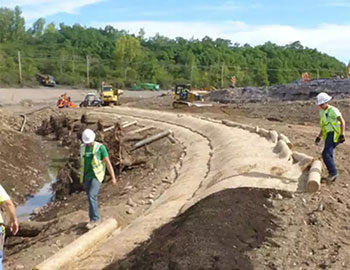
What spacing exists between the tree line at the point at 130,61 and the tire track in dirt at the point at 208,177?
57603 mm

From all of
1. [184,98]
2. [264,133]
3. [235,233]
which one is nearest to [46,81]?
[184,98]

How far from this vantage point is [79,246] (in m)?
7.74

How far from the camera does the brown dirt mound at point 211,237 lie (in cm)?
611

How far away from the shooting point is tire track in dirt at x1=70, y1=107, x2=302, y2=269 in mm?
7874

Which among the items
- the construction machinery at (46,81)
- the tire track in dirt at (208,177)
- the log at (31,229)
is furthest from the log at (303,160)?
the construction machinery at (46,81)

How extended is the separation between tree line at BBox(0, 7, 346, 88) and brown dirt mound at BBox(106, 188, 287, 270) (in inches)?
2572

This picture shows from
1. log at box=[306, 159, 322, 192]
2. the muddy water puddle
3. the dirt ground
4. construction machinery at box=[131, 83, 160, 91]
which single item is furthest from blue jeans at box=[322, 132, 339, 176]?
construction machinery at box=[131, 83, 160, 91]

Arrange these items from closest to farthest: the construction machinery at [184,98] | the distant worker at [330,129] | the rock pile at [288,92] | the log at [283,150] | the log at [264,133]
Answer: the distant worker at [330,129] < the log at [283,150] < the log at [264,133] < the construction machinery at [184,98] < the rock pile at [288,92]

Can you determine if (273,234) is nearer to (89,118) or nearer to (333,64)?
(89,118)

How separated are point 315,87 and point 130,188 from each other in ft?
100

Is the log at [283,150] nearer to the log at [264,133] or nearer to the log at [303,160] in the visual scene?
the log at [303,160]

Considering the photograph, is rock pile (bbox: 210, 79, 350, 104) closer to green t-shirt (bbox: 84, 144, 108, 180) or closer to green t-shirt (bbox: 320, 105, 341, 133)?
green t-shirt (bbox: 320, 105, 341, 133)

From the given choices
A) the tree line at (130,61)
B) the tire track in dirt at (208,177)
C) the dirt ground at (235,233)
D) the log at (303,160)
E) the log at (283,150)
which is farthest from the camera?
the tree line at (130,61)

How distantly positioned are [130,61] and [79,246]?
87.7 metres
